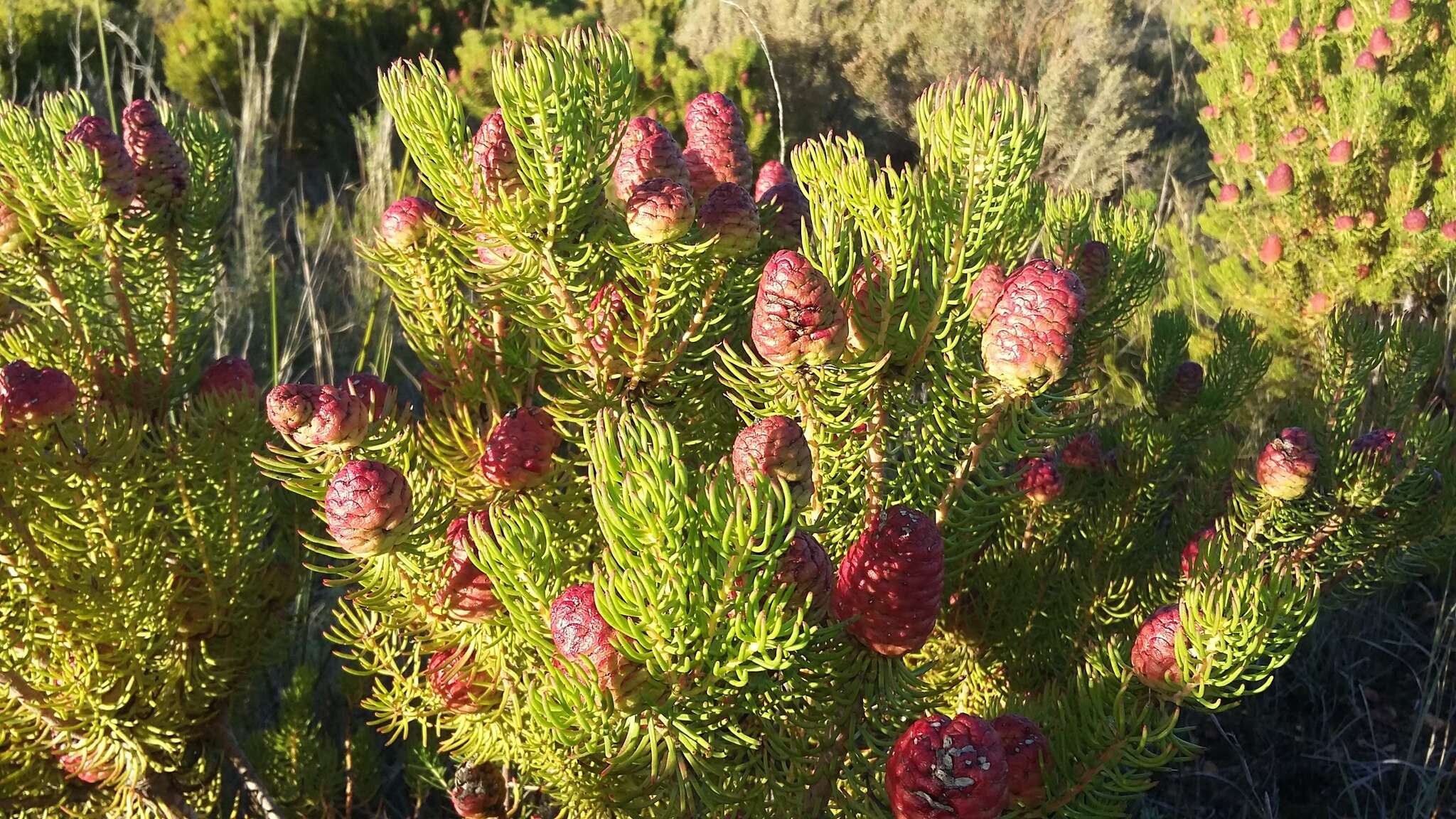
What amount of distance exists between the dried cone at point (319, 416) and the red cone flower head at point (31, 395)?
29cm

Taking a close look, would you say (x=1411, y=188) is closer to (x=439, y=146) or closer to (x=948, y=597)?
(x=948, y=597)

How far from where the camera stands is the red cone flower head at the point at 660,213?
2.43 ft

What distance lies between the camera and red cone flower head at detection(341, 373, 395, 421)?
85 cm

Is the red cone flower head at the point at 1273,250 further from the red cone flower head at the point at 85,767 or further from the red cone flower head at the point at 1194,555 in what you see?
the red cone flower head at the point at 85,767

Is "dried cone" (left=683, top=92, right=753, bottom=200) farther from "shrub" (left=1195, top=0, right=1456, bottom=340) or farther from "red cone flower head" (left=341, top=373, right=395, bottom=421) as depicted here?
"shrub" (left=1195, top=0, right=1456, bottom=340)

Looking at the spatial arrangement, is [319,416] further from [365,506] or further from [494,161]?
[494,161]

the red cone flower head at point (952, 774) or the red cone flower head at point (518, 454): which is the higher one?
the red cone flower head at point (518, 454)

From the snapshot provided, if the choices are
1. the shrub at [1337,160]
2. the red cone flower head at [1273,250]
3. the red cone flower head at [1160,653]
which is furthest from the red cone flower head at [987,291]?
the red cone flower head at [1273,250]

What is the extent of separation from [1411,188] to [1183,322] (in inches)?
66.1

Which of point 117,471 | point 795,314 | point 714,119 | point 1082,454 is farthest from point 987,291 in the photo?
point 117,471

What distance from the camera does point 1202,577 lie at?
0.77m

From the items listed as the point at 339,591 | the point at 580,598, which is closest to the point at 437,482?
the point at 580,598

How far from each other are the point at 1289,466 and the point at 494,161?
95cm

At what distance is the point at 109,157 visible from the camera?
951 millimetres
